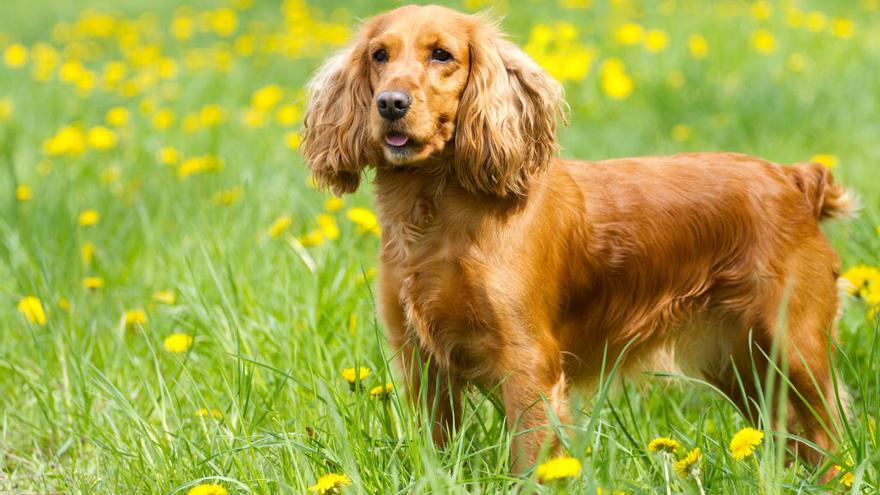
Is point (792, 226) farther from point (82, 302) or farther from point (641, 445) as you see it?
point (82, 302)

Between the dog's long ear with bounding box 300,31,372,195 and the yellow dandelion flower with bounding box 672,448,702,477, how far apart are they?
1.15m

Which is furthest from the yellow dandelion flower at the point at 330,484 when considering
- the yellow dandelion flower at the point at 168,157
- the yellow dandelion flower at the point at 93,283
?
the yellow dandelion flower at the point at 168,157

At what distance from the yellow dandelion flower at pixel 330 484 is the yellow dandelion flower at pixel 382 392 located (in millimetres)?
333

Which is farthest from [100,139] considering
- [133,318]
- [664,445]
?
[664,445]

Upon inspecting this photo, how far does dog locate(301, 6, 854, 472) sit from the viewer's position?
2447mm

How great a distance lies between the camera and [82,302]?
3439mm

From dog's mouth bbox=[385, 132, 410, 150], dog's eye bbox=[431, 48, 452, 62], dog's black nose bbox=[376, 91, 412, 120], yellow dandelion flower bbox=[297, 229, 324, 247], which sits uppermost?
dog's eye bbox=[431, 48, 452, 62]

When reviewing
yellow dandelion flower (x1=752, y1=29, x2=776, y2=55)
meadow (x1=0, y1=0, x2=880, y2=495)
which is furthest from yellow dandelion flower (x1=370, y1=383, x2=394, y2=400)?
yellow dandelion flower (x1=752, y1=29, x2=776, y2=55)

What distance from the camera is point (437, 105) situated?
2.50 meters

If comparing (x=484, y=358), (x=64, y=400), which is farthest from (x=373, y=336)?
(x=64, y=400)

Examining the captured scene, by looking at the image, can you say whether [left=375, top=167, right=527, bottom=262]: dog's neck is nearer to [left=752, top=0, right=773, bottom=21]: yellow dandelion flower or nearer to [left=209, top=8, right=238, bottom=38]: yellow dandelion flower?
[left=752, top=0, right=773, bottom=21]: yellow dandelion flower

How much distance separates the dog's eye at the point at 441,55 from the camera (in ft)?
8.36

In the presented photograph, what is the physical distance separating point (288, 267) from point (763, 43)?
11.2ft

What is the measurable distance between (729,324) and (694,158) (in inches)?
18.4
